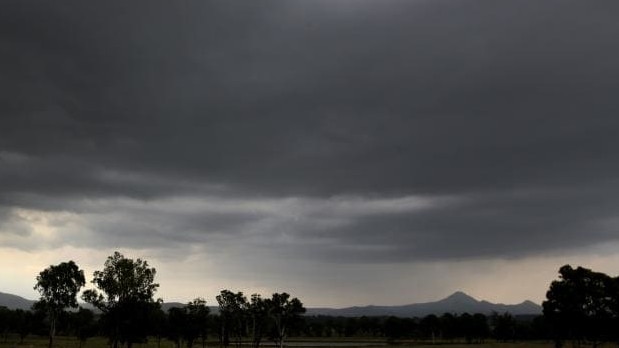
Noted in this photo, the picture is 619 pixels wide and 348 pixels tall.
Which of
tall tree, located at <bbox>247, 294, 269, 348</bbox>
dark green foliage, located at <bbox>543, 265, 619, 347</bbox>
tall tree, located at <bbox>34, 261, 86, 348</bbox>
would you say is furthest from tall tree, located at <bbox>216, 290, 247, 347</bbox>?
dark green foliage, located at <bbox>543, 265, 619, 347</bbox>

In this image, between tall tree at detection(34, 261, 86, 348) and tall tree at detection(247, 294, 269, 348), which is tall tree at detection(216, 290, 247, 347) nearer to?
tall tree at detection(247, 294, 269, 348)

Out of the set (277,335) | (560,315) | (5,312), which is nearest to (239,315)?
(277,335)

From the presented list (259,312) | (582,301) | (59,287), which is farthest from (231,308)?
(582,301)

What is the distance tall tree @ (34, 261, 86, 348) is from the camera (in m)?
97.3

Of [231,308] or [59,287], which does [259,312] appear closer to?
[231,308]

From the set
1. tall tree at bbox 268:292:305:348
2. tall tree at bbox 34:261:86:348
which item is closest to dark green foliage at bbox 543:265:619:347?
tall tree at bbox 268:292:305:348

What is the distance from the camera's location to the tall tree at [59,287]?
97312mm

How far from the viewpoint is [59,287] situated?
98.2m

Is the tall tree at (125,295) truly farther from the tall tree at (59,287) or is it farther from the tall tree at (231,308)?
the tall tree at (231,308)

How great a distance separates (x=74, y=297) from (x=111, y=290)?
25.8 m

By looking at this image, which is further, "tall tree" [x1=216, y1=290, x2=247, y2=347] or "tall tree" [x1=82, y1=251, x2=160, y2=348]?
"tall tree" [x1=216, y1=290, x2=247, y2=347]

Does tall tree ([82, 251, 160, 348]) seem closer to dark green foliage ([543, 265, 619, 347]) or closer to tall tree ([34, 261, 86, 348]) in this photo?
tall tree ([34, 261, 86, 348])

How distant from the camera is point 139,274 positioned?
8119cm

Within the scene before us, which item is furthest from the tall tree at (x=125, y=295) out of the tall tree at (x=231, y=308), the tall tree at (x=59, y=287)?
the tall tree at (x=231, y=308)
